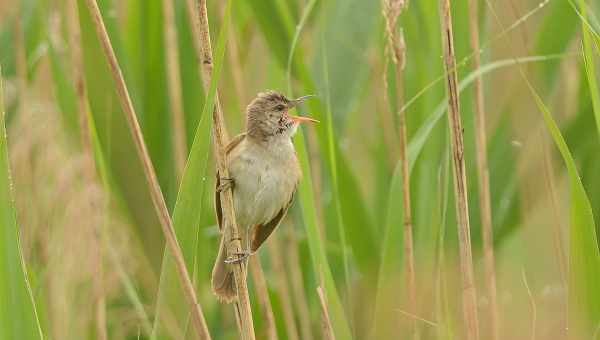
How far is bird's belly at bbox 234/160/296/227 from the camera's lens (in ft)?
8.51

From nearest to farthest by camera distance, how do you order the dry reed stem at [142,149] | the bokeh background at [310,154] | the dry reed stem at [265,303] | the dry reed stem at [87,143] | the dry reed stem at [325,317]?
the dry reed stem at [142,149] < the dry reed stem at [325,317] < the dry reed stem at [265,303] < the dry reed stem at [87,143] < the bokeh background at [310,154]

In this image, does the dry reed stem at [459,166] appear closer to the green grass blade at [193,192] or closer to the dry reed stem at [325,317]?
the dry reed stem at [325,317]

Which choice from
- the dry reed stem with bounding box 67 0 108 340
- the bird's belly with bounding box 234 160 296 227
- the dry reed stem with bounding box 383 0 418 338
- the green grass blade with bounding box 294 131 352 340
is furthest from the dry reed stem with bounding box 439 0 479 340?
the dry reed stem with bounding box 67 0 108 340

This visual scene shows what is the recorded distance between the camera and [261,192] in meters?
2.61

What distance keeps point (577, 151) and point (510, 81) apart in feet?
1.50

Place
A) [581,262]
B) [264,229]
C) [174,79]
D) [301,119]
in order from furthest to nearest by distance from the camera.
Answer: [174,79] < [264,229] < [301,119] < [581,262]

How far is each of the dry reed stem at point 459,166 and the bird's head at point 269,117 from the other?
2.58 ft

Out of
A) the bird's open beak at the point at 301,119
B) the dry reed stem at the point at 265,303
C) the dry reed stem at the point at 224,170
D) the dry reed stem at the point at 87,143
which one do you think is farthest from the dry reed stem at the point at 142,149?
the bird's open beak at the point at 301,119

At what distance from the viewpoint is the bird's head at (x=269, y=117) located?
262 cm

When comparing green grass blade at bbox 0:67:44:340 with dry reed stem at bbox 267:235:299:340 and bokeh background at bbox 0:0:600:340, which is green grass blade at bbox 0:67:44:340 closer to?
bokeh background at bbox 0:0:600:340

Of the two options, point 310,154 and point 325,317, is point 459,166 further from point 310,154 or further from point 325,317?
point 310,154

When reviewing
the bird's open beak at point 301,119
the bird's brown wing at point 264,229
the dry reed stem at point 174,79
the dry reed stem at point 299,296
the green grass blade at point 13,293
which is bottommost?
the dry reed stem at point 299,296

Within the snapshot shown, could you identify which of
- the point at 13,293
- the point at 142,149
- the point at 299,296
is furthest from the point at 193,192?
the point at 299,296

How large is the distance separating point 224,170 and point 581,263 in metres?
0.75
